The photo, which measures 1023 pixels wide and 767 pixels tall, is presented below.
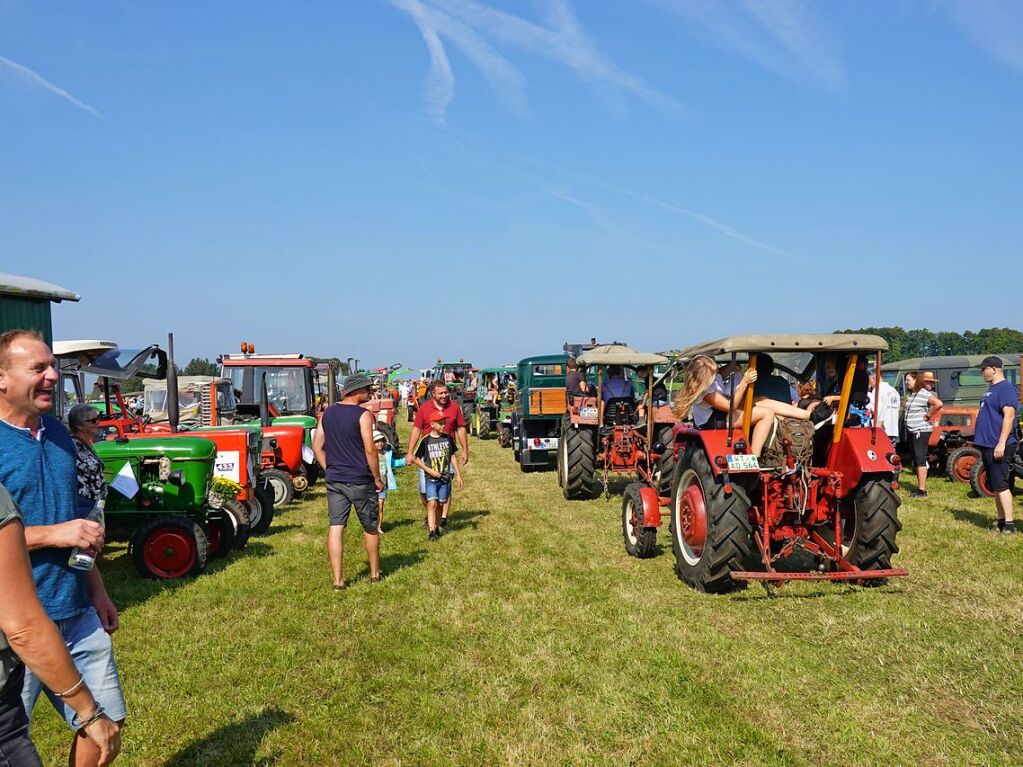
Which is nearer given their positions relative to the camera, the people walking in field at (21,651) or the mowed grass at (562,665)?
the people walking in field at (21,651)

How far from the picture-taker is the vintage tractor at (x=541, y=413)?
1325cm

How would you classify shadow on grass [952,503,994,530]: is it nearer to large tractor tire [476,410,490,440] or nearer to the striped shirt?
the striped shirt

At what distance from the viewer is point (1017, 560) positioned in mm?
6613

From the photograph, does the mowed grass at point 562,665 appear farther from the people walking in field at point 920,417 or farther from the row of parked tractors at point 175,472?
the people walking in field at point 920,417

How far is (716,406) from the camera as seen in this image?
18.8ft

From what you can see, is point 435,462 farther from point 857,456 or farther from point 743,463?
point 857,456

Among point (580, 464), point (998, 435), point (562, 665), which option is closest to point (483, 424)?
point (580, 464)

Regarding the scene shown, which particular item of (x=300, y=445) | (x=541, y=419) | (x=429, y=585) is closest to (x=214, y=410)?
(x=300, y=445)

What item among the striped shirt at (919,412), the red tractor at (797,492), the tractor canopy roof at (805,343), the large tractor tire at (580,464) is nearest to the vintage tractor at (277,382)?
the large tractor tire at (580,464)

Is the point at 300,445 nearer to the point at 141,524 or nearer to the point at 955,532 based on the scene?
the point at 141,524

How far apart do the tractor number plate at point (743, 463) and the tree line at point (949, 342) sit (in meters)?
51.9

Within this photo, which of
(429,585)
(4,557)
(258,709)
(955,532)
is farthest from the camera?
(955,532)

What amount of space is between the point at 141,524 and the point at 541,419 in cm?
749

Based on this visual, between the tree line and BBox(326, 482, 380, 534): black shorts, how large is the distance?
52.5 meters
